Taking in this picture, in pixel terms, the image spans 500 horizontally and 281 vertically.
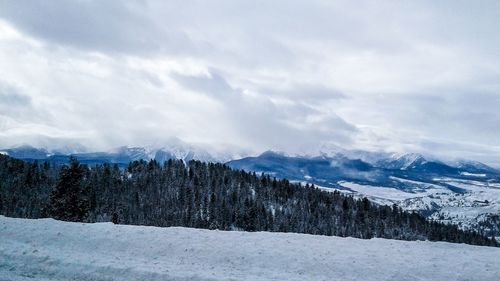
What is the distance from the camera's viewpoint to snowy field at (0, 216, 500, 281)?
22.4 m

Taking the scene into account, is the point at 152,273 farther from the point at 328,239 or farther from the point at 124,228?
the point at 328,239

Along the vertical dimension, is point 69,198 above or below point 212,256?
below


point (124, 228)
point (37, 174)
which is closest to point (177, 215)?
point (37, 174)

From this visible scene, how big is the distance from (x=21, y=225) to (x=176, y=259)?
43.4 ft

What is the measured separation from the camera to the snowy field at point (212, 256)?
22.4 m

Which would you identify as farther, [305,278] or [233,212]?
[233,212]

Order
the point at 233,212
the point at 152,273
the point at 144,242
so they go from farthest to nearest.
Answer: the point at 233,212, the point at 144,242, the point at 152,273

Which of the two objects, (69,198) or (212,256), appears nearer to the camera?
(212,256)

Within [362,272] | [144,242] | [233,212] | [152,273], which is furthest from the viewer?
[233,212]

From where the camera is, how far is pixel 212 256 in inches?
1025

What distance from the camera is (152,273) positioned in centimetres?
2184

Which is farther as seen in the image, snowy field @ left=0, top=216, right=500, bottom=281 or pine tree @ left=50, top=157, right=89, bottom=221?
pine tree @ left=50, top=157, right=89, bottom=221

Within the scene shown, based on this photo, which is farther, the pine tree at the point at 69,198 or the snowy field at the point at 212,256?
the pine tree at the point at 69,198

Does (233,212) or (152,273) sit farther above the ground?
(152,273)
